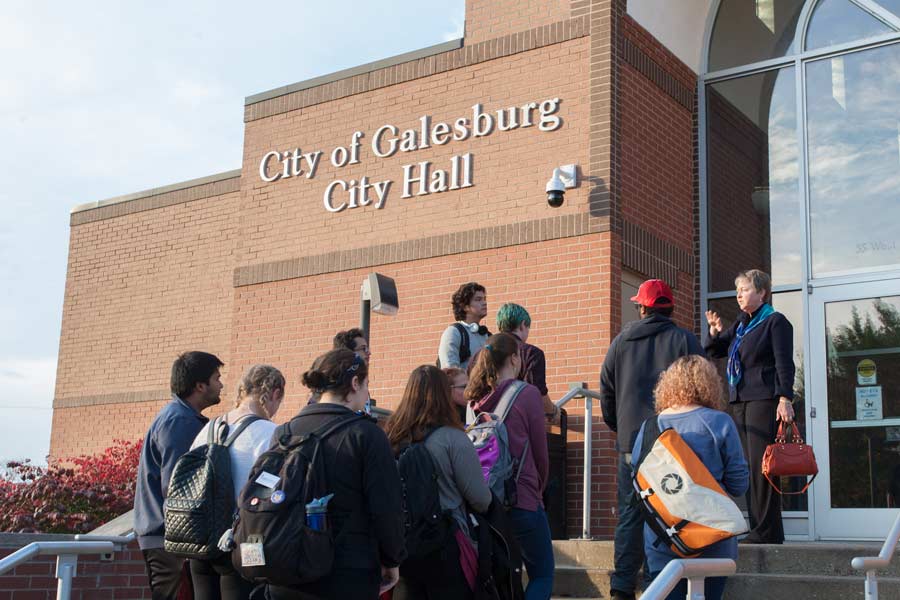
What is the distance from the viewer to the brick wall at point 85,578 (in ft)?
23.2

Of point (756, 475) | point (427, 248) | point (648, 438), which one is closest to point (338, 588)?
point (648, 438)

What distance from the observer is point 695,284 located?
11.5 m

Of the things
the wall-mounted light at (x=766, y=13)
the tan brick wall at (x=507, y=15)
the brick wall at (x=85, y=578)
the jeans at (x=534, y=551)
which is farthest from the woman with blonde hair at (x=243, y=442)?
the wall-mounted light at (x=766, y=13)

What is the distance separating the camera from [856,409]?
391 inches

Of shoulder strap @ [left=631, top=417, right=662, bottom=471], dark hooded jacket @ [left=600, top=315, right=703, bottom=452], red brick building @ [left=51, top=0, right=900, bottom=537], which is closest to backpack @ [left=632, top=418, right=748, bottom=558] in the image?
shoulder strap @ [left=631, top=417, right=662, bottom=471]

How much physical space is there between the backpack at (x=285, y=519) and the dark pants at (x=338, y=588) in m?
0.05

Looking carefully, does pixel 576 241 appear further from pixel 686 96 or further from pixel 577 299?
pixel 686 96

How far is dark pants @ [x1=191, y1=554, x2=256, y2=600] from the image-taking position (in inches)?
193

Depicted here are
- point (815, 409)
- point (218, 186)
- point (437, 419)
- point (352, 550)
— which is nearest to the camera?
point (352, 550)

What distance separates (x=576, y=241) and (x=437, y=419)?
562 cm

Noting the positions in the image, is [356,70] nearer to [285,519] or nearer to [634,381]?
[634,381]

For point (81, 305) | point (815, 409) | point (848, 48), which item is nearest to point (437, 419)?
point (815, 409)

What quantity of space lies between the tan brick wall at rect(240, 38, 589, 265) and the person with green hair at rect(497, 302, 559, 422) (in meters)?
3.53

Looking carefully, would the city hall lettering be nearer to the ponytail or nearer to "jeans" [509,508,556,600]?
the ponytail
